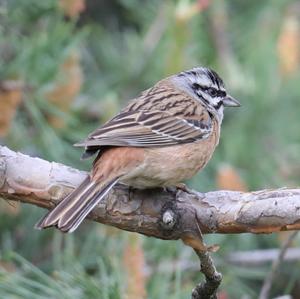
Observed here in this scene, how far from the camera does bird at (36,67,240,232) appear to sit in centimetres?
272

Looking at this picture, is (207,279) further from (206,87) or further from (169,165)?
(206,87)

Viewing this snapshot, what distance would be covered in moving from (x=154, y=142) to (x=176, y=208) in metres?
0.69

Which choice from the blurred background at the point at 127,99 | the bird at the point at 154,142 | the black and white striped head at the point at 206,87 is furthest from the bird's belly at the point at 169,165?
the black and white striped head at the point at 206,87

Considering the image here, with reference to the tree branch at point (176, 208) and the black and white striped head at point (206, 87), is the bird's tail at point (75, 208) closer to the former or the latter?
the tree branch at point (176, 208)

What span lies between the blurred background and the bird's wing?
0.82 ft

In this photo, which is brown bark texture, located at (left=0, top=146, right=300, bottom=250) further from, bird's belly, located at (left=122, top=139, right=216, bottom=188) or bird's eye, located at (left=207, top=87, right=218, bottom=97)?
bird's eye, located at (left=207, top=87, right=218, bottom=97)

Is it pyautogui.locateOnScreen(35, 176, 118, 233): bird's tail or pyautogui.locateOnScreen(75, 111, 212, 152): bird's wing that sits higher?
pyautogui.locateOnScreen(75, 111, 212, 152): bird's wing

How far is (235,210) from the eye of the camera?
2.62 m

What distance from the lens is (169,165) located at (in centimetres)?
324

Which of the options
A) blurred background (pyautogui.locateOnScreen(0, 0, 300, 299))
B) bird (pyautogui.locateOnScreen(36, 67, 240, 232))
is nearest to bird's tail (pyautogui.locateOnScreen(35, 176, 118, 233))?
bird (pyautogui.locateOnScreen(36, 67, 240, 232))

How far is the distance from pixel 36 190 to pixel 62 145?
55.7 inches

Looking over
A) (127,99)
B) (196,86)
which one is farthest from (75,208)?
(127,99)

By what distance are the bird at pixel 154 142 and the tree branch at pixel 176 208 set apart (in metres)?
0.06

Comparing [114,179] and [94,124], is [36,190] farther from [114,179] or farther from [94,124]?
[94,124]
